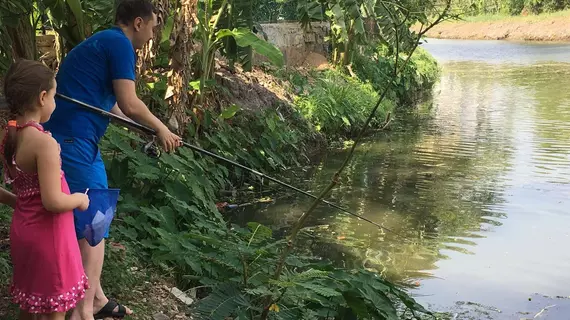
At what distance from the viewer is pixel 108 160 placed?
16.9 ft

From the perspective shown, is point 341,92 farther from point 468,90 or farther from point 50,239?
point 50,239

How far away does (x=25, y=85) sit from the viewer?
249 centimetres

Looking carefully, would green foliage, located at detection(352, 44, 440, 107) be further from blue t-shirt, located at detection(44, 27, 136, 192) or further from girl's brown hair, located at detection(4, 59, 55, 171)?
girl's brown hair, located at detection(4, 59, 55, 171)

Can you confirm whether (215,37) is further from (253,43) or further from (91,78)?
(91,78)

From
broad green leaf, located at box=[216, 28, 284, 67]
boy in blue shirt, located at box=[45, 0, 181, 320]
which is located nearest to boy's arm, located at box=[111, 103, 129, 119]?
boy in blue shirt, located at box=[45, 0, 181, 320]

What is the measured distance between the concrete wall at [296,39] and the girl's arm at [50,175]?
10461mm

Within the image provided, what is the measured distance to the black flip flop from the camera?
329cm

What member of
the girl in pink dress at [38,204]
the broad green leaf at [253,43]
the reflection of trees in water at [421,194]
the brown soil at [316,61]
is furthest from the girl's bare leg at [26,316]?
the brown soil at [316,61]

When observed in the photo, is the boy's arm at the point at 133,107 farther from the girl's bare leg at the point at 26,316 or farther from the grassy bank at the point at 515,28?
the grassy bank at the point at 515,28

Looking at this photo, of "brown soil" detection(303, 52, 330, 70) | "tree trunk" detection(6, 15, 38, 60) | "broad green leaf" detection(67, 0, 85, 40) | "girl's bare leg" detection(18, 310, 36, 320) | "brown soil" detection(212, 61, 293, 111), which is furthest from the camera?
"brown soil" detection(303, 52, 330, 70)

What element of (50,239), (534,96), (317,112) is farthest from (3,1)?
(534,96)

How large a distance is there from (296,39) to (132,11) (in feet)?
37.2

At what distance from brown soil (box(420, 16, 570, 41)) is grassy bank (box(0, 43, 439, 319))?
117ft

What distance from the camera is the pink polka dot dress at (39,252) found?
250cm
